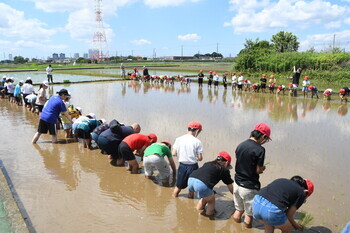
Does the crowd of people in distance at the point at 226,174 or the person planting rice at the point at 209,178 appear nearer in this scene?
the crowd of people in distance at the point at 226,174

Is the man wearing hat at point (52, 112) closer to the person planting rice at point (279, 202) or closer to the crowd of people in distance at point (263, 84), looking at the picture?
the person planting rice at point (279, 202)

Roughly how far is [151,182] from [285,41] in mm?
44019

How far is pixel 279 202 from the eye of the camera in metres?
3.37

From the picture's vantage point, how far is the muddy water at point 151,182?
424 centimetres

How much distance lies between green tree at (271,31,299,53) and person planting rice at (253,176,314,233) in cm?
4341

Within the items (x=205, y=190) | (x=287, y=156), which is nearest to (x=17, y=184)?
(x=205, y=190)

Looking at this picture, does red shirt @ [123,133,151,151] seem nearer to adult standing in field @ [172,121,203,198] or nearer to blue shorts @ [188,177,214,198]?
adult standing in field @ [172,121,203,198]

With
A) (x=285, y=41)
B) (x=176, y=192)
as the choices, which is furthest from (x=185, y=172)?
(x=285, y=41)

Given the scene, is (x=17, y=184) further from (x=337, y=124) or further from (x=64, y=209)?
(x=337, y=124)

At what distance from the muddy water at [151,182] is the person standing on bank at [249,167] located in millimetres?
366

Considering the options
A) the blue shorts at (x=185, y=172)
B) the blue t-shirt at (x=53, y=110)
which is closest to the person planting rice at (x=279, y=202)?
the blue shorts at (x=185, y=172)

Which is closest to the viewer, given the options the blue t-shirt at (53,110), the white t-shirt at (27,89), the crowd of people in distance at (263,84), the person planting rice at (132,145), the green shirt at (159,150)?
the green shirt at (159,150)

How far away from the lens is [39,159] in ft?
22.0

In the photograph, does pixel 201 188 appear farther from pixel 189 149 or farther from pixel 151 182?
pixel 151 182
